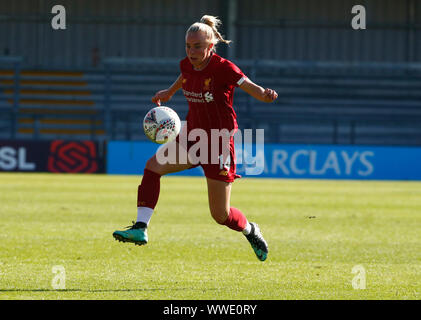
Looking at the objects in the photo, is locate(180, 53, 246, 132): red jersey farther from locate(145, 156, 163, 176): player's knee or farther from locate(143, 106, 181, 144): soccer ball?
locate(145, 156, 163, 176): player's knee

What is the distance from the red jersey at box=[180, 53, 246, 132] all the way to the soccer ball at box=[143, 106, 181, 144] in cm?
15

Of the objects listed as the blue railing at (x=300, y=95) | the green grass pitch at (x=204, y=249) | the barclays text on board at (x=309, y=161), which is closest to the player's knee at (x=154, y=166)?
the green grass pitch at (x=204, y=249)

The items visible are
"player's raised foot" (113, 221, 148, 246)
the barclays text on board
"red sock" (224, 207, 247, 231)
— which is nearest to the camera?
"player's raised foot" (113, 221, 148, 246)

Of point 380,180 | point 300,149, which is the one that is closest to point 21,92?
point 300,149

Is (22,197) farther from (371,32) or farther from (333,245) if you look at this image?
(371,32)

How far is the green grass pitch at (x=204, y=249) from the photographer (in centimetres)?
562

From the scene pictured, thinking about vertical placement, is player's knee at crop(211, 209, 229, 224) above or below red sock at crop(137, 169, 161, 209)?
below

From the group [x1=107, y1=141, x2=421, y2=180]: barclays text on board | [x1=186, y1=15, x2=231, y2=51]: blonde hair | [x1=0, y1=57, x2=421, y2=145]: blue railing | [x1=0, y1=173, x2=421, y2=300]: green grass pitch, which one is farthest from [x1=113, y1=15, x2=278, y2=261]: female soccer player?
[x1=0, y1=57, x2=421, y2=145]: blue railing

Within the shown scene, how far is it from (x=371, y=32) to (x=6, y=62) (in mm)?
15291

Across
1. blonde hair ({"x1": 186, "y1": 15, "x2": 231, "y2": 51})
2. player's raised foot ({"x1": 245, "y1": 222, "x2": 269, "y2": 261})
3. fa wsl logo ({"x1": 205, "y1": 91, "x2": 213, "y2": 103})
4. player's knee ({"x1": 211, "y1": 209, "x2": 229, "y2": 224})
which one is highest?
blonde hair ({"x1": 186, "y1": 15, "x2": 231, "y2": 51})

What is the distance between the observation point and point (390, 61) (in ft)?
106

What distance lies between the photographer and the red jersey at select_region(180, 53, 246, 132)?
6.30 metres

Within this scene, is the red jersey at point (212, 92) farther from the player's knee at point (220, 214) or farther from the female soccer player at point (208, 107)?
the player's knee at point (220, 214)

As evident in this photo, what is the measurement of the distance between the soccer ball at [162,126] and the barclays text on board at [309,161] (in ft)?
51.9
